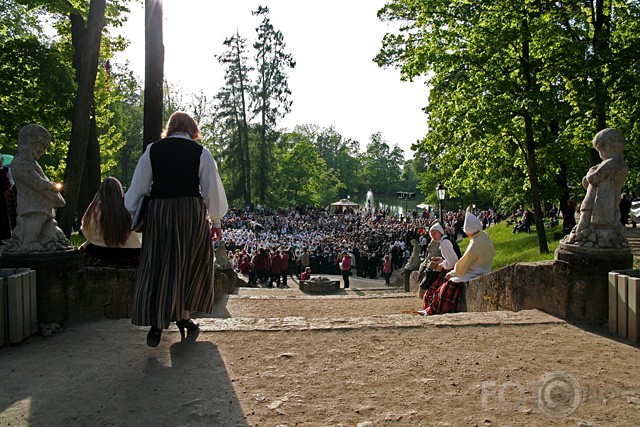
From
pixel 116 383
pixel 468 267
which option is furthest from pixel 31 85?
pixel 116 383

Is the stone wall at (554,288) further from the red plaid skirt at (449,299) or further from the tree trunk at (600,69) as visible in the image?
the tree trunk at (600,69)

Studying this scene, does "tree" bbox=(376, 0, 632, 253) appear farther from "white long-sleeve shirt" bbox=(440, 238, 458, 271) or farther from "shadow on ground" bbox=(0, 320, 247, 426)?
"shadow on ground" bbox=(0, 320, 247, 426)

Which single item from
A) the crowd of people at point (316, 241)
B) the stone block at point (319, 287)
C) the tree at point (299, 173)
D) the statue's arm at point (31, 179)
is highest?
the tree at point (299, 173)

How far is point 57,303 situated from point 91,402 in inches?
80.2

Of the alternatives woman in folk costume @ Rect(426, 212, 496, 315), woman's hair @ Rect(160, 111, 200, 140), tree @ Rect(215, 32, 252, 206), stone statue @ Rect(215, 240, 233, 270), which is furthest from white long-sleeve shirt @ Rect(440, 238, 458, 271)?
tree @ Rect(215, 32, 252, 206)

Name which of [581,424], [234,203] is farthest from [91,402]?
[234,203]

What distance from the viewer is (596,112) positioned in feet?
39.5

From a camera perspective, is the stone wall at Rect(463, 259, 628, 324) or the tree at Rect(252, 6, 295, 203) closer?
the stone wall at Rect(463, 259, 628, 324)

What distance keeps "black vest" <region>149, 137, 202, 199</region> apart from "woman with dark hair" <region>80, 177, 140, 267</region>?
1.87m

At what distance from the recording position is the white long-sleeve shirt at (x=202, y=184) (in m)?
4.11

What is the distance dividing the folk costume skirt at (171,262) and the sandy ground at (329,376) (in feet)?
1.07

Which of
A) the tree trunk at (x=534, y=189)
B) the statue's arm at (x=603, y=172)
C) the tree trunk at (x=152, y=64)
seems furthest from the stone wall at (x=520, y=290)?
the tree trunk at (x=534, y=189)

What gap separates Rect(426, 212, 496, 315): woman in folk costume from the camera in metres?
6.79

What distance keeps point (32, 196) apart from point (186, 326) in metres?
1.92
